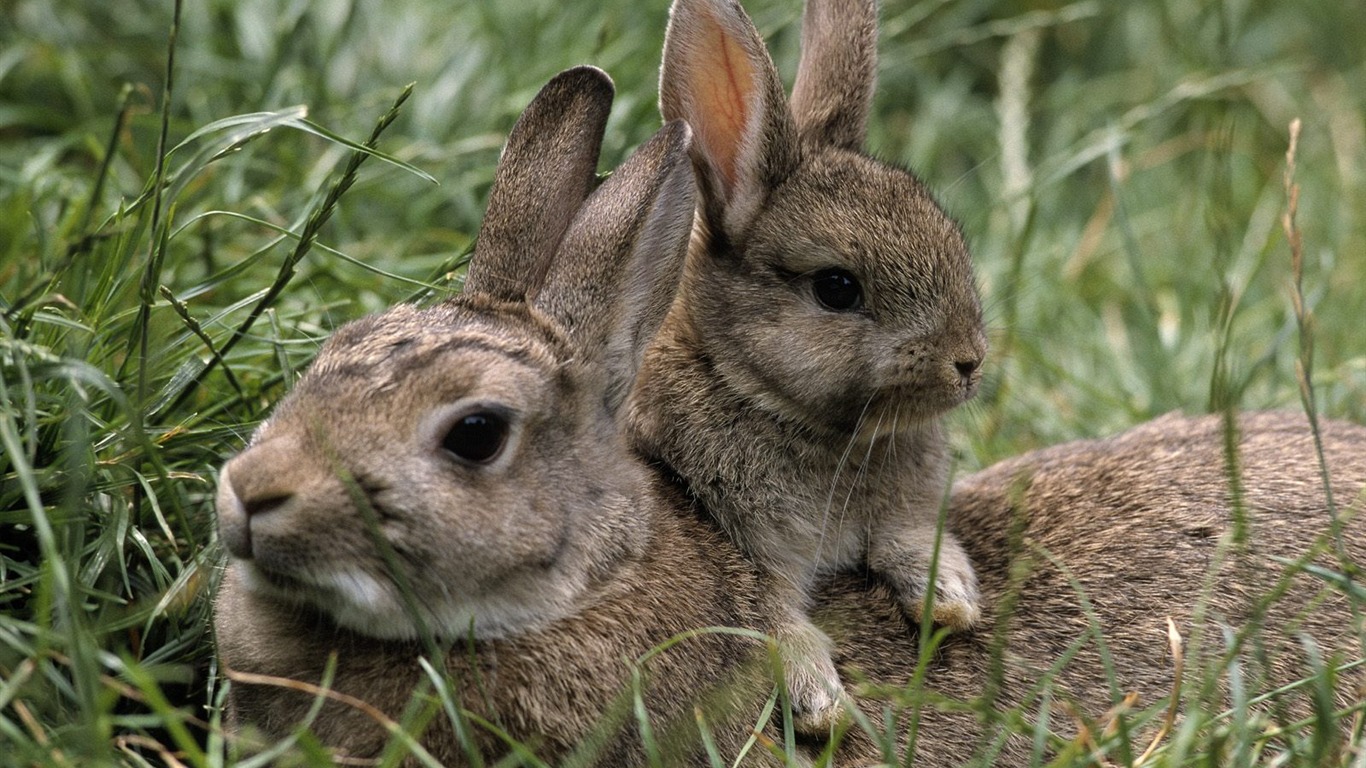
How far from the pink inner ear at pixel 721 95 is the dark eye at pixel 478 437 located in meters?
1.33

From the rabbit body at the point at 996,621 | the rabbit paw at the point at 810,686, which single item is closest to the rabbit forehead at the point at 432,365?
the rabbit body at the point at 996,621

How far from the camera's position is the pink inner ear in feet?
16.4

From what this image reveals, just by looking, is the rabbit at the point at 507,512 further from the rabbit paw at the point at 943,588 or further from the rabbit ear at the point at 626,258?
the rabbit paw at the point at 943,588

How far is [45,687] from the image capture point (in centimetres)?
384

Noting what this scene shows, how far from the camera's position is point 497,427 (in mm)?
3990

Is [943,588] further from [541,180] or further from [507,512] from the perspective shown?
[541,180]

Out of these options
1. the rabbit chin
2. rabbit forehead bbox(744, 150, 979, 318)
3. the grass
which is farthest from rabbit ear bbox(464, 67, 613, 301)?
the rabbit chin

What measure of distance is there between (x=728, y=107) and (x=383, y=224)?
2075 millimetres

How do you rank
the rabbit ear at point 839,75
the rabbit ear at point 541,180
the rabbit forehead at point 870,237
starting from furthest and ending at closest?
the rabbit ear at point 839,75
the rabbit forehead at point 870,237
the rabbit ear at point 541,180

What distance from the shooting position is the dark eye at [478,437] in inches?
154

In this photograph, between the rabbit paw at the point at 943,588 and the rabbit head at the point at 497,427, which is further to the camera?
the rabbit paw at the point at 943,588

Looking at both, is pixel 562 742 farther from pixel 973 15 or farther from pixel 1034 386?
pixel 973 15

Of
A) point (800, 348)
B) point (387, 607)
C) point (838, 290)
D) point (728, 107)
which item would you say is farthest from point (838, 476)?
point (387, 607)

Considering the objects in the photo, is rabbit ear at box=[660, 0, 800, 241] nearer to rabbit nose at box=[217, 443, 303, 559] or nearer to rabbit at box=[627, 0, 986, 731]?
rabbit at box=[627, 0, 986, 731]
